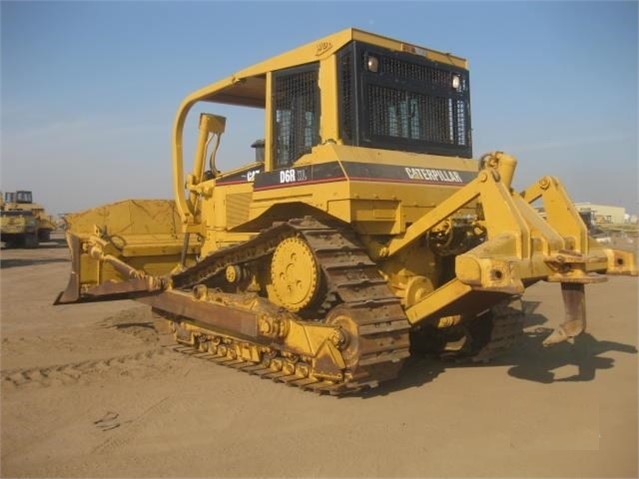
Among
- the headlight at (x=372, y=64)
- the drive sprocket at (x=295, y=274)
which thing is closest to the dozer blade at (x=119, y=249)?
the drive sprocket at (x=295, y=274)

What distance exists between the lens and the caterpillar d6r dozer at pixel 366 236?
496 centimetres

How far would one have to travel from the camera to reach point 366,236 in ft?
18.9

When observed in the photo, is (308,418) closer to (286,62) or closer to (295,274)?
(295,274)

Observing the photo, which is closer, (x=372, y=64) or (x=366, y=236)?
(x=366, y=236)

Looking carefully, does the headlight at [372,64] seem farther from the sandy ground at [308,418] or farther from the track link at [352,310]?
the sandy ground at [308,418]

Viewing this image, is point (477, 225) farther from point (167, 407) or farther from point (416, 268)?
point (167, 407)

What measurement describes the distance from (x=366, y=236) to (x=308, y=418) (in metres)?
1.79

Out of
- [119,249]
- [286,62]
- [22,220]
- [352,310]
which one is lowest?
[352,310]

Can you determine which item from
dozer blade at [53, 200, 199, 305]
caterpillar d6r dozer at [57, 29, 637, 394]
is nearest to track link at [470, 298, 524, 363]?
caterpillar d6r dozer at [57, 29, 637, 394]

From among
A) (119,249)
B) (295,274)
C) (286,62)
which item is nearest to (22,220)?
(119,249)

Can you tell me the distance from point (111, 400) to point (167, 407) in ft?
2.08

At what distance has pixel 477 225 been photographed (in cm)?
604

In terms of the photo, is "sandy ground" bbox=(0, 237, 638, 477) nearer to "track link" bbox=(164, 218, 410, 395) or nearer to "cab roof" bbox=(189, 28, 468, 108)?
"track link" bbox=(164, 218, 410, 395)

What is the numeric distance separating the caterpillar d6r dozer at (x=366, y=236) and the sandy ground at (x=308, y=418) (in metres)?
0.45
